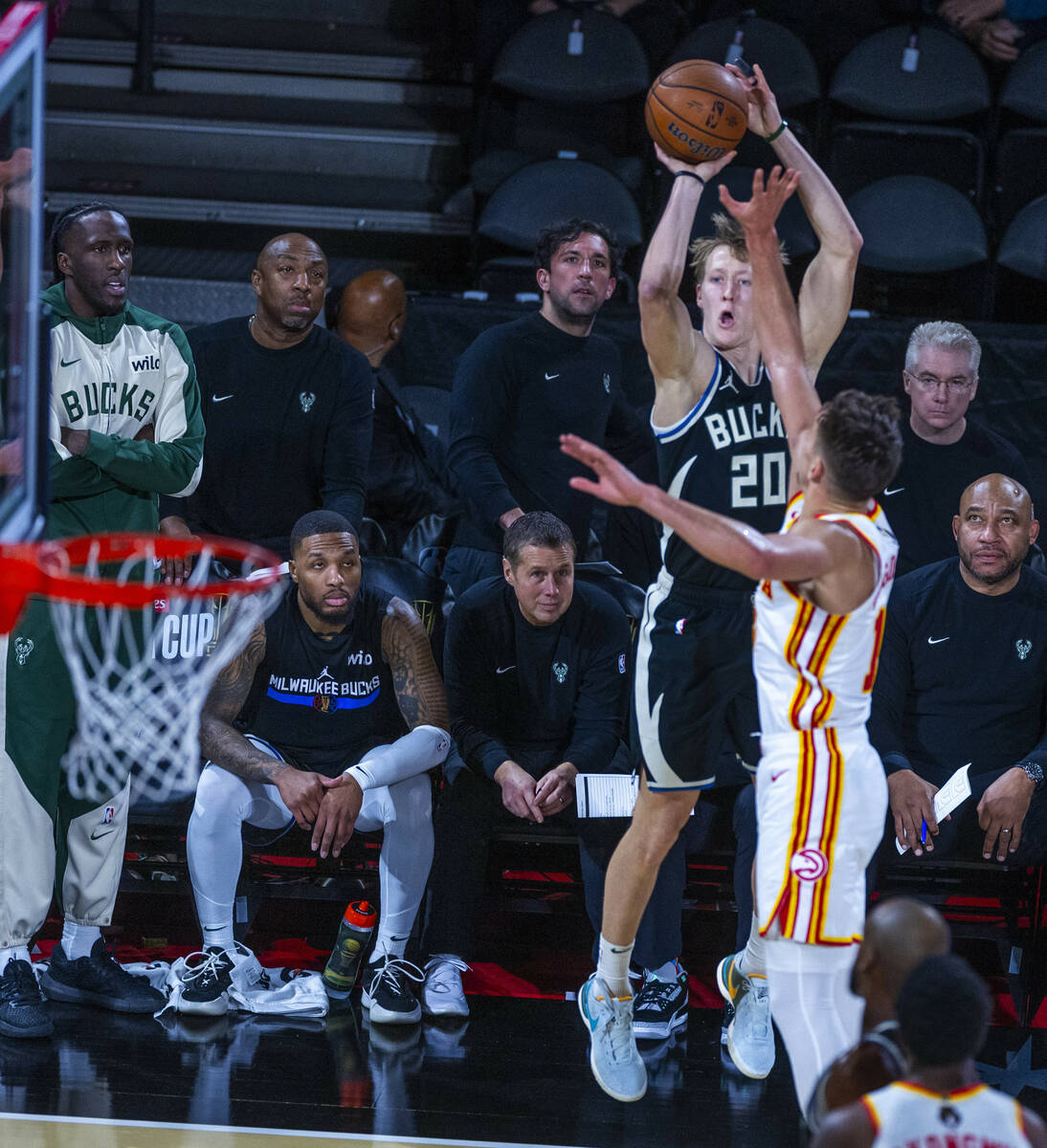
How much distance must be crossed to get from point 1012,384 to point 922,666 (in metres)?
2.12

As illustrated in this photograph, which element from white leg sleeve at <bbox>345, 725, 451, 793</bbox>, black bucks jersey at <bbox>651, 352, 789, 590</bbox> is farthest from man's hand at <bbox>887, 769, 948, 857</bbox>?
white leg sleeve at <bbox>345, 725, 451, 793</bbox>

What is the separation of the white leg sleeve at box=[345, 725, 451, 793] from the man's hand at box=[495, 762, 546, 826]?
253 mm

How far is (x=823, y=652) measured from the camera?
11.3 feet

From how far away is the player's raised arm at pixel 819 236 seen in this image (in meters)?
4.11

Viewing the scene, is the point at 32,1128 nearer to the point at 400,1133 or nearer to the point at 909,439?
the point at 400,1133

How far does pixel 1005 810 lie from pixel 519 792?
1569mm

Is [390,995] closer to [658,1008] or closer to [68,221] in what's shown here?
[658,1008]

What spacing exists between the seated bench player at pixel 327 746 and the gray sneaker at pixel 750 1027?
104 centimetres

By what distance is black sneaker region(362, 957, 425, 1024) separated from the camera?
16.3 ft

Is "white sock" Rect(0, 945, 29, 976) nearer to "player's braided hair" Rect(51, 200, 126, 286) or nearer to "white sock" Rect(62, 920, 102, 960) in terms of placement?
"white sock" Rect(62, 920, 102, 960)

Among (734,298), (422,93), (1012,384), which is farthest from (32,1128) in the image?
(422,93)

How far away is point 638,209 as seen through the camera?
26.4ft

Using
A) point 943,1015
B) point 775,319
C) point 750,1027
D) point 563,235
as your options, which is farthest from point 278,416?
point 943,1015

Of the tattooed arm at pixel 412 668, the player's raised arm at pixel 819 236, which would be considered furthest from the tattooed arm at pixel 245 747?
the player's raised arm at pixel 819 236
